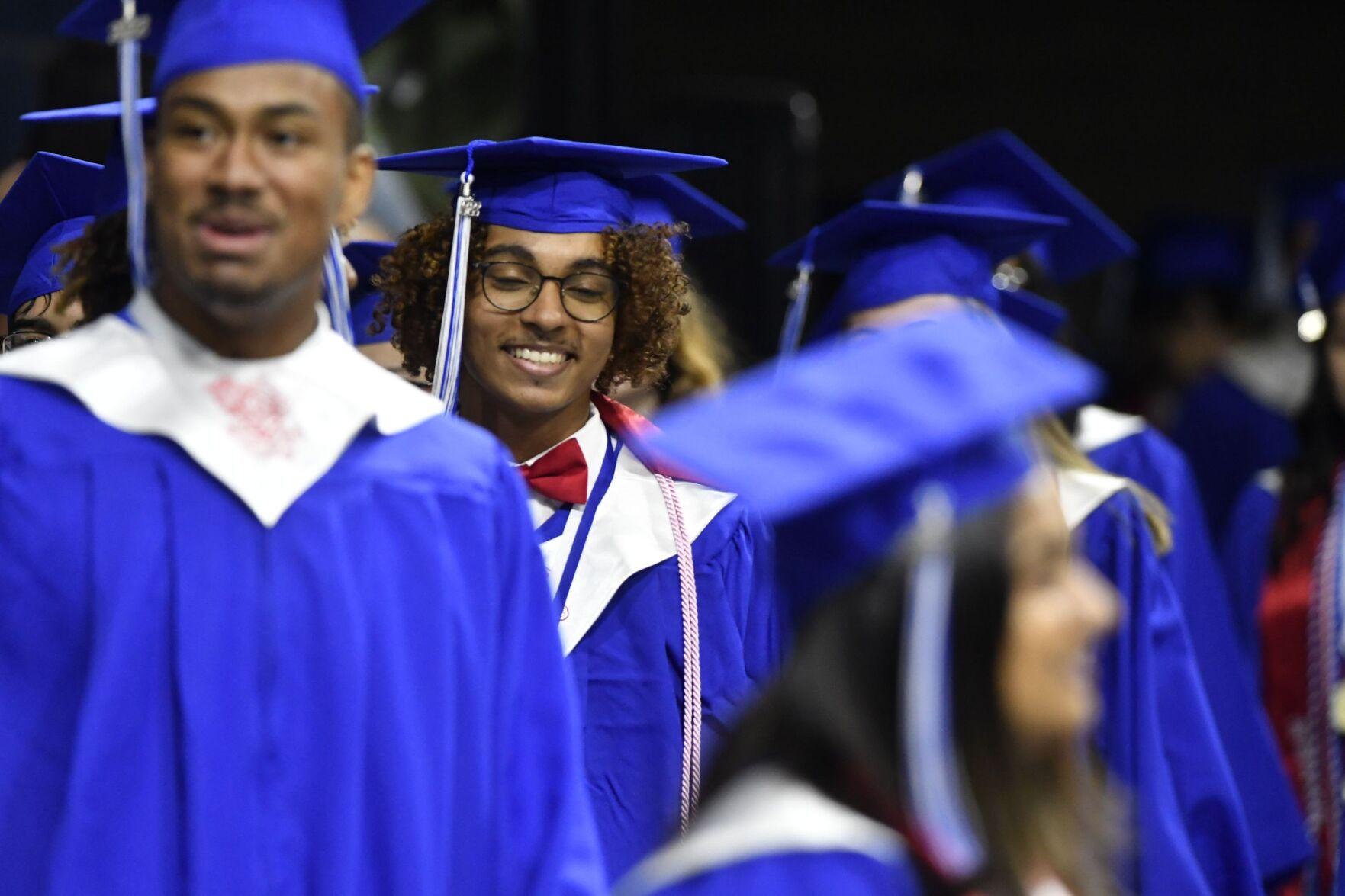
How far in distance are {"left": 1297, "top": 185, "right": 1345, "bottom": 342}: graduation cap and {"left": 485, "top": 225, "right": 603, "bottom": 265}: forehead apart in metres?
2.07

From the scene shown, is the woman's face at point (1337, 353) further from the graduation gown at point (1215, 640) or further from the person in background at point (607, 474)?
the person in background at point (607, 474)

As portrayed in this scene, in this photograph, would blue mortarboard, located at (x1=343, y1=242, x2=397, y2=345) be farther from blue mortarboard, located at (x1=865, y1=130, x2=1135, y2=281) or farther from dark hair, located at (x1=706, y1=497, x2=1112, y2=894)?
dark hair, located at (x1=706, y1=497, x2=1112, y2=894)

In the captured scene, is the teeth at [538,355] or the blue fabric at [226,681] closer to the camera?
the blue fabric at [226,681]

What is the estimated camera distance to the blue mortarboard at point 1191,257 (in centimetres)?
812

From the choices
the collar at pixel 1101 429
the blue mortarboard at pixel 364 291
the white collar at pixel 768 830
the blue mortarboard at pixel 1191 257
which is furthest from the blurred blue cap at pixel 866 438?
the blue mortarboard at pixel 1191 257

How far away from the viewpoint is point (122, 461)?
229 cm

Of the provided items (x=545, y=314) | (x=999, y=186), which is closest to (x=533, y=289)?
(x=545, y=314)

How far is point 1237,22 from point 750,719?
26.7 feet

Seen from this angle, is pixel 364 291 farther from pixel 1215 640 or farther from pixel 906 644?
pixel 906 644

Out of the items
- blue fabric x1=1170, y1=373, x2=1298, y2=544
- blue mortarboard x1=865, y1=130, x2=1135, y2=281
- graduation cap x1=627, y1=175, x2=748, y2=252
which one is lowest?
blue fabric x1=1170, y1=373, x2=1298, y2=544

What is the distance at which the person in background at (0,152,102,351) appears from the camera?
3492 millimetres

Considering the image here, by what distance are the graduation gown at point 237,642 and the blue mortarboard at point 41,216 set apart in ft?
3.91

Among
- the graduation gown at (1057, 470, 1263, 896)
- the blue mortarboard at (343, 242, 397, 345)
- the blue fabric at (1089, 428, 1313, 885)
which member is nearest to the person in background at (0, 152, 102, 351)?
the blue mortarboard at (343, 242, 397, 345)

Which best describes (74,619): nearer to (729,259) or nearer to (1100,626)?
(1100,626)
